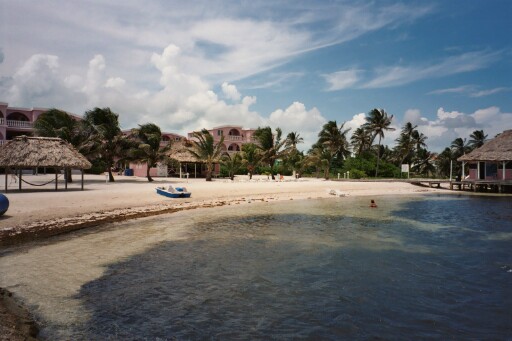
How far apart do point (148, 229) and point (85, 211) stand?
422 cm

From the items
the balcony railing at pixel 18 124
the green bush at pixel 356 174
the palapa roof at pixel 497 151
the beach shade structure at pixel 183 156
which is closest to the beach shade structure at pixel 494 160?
the palapa roof at pixel 497 151

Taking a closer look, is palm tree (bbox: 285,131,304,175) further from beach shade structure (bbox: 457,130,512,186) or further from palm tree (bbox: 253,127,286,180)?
beach shade structure (bbox: 457,130,512,186)

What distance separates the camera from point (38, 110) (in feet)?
142

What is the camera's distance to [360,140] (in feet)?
188

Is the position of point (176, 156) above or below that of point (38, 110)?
below

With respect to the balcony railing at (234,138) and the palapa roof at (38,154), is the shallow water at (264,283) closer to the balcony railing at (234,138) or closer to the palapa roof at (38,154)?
the palapa roof at (38,154)

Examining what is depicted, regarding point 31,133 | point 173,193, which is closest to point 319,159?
point 173,193

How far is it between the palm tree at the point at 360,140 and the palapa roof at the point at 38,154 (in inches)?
1715

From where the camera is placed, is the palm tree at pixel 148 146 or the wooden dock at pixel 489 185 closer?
the palm tree at pixel 148 146

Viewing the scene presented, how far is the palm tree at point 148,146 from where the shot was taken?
32.8 metres

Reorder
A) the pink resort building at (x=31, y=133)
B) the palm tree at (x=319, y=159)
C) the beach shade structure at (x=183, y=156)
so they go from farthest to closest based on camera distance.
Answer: the palm tree at (x=319, y=159) → the beach shade structure at (x=183, y=156) → the pink resort building at (x=31, y=133)

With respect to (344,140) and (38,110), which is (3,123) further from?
(344,140)

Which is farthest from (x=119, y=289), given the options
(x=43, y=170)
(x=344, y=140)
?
(x=344, y=140)

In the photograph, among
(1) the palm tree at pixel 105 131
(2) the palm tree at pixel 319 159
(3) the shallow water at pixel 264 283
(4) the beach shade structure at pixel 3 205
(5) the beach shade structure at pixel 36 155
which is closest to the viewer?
(3) the shallow water at pixel 264 283
